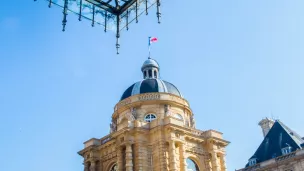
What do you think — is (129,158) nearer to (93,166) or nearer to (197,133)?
(93,166)

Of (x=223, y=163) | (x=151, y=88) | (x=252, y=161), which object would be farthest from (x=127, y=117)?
(x=252, y=161)

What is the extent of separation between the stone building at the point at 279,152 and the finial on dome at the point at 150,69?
17.0 meters

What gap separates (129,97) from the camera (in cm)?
4009

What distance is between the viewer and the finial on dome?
4438 cm

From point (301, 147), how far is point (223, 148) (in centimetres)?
1222

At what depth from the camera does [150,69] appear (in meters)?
44.5

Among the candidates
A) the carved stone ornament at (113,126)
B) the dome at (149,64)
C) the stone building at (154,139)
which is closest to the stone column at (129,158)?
the stone building at (154,139)

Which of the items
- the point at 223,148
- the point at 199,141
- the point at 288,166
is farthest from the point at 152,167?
the point at 288,166

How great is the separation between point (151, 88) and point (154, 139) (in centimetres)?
709

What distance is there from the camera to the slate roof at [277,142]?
Result: 152 feet

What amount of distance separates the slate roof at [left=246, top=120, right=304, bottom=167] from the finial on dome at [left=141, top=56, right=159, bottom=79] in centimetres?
1749

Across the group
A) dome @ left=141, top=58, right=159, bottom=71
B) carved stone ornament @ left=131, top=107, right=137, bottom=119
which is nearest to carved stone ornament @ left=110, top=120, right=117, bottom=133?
carved stone ornament @ left=131, top=107, right=137, bottom=119

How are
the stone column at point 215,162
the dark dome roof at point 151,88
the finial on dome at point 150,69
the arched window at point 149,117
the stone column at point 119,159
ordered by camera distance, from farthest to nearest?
1. the finial on dome at point 150,69
2. the dark dome roof at point 151,88
3. the arched window at point 149,117
4. the stone column at point 215,162
5. the stone column at point 119,159

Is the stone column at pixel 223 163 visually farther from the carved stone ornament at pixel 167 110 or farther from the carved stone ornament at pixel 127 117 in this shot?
the carved stone ornament at pixel 127 117
